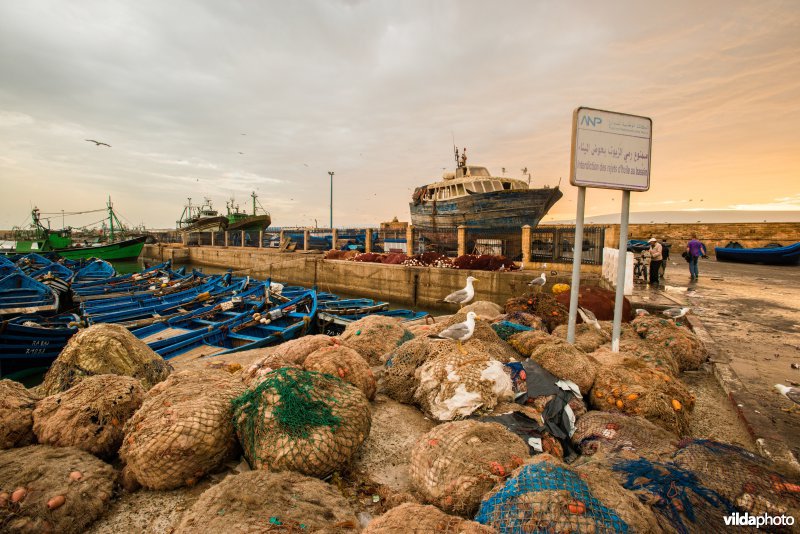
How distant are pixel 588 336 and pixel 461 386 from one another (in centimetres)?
287

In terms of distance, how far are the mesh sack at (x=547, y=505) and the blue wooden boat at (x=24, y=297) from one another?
11395mm

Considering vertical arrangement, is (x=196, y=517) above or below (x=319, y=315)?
above

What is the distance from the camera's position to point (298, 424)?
8.02 ft

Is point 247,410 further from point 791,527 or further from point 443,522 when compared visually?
point 791,527

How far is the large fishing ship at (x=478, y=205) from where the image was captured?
1694cm

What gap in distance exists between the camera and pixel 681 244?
27766 mm

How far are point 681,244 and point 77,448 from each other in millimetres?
35242

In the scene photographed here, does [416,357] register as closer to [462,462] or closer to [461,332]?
[461,332]

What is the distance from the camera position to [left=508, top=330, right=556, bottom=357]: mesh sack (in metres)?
4.48

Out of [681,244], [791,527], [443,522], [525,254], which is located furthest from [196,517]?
[681,244]

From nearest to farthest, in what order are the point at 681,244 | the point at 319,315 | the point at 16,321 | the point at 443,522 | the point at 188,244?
the point at 443,522
the point at 16,321
the point at 319,315
the point at 681,244
the point at 188,244

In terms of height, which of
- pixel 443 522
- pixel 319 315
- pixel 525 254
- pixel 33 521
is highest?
pixel 525 254

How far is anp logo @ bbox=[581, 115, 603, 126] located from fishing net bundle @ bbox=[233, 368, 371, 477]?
4026 mm

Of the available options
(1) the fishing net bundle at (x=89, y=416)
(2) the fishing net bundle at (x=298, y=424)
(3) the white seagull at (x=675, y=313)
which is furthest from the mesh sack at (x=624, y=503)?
(3) the white seagull at (x=675, y=313)
